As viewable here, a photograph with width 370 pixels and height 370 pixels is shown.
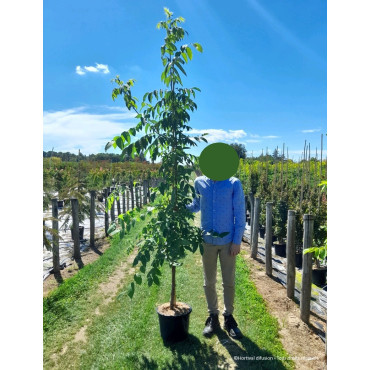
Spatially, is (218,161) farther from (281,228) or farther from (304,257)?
(281,228)

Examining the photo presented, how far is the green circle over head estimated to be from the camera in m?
2.86

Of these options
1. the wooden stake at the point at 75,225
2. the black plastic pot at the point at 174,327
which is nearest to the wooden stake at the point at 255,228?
the black plastic pot at the point at 174,327

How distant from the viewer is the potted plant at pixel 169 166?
262 cm

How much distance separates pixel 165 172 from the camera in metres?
2.97

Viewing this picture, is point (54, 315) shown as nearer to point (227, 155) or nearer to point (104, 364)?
point (104, 364)

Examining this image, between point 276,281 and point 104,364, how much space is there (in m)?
3.12

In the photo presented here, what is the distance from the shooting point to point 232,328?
3.24m

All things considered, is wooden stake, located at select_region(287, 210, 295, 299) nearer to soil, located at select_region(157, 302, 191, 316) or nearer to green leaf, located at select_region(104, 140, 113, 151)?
soil, located at select_region(157, 302, 191, 316)

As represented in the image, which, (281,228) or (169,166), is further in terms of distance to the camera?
(281,228)

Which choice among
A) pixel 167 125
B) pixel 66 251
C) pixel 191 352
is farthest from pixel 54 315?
pixel 66 251

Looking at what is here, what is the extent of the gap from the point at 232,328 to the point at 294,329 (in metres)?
0.77

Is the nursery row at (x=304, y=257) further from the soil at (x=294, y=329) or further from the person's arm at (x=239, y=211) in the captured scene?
the person's arm at (x=239, y=211)

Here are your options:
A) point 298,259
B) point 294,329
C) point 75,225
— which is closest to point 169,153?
point 294,329
